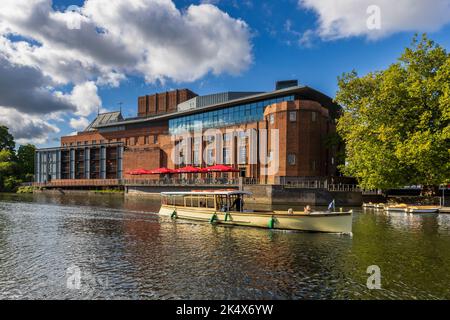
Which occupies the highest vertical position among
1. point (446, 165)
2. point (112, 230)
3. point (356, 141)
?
point (356, 141)

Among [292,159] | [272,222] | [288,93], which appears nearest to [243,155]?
[292,159]

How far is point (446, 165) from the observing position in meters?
36.6

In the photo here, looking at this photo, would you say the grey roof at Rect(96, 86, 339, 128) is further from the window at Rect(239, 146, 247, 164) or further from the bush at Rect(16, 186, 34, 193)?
the bush at Rect(16, 186, 34, 193)

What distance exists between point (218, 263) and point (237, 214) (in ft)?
37.8

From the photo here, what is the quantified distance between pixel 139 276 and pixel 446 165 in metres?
38.0

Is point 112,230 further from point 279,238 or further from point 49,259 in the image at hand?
point 279,238

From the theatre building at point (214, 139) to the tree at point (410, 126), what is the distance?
14.4 m

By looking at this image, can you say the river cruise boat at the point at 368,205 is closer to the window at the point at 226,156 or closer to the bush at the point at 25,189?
the window at the point at 226,156

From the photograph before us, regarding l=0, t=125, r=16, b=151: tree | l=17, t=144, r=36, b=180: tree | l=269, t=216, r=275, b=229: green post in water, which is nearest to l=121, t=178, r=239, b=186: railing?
l=269, t=216, r=275, b=229: green post in water

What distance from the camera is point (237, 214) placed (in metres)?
28.0

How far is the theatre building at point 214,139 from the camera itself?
197ft

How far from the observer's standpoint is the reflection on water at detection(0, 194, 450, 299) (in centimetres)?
1285
